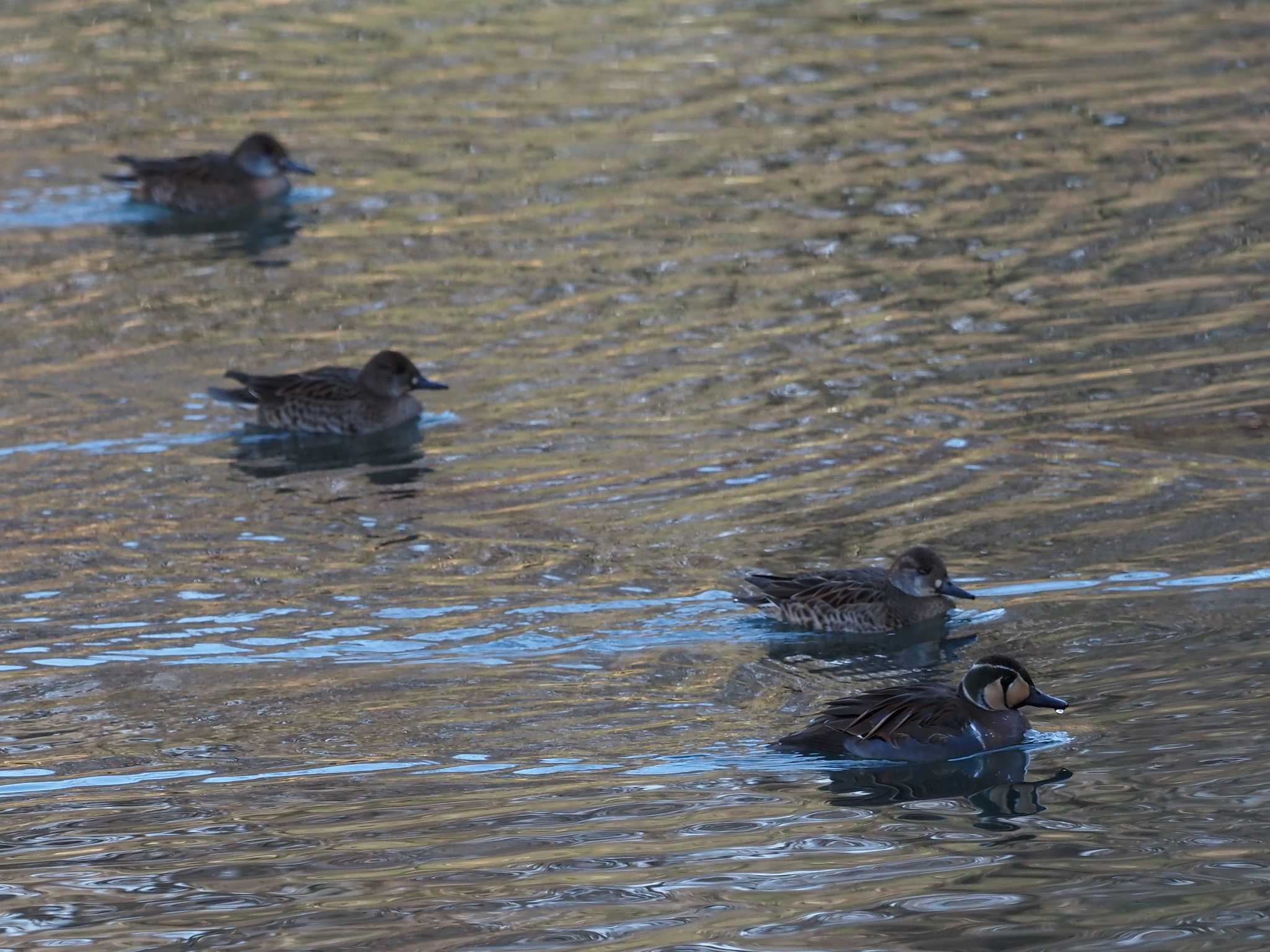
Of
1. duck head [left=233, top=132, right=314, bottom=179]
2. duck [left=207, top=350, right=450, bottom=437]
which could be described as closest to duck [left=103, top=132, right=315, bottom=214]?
duck head [left=233, top=132, right=314, bottom=179]

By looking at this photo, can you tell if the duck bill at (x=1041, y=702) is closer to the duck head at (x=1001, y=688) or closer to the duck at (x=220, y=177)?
the duck head at (x=1001, y=688)

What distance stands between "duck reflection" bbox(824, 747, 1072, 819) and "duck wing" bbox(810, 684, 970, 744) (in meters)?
0.16

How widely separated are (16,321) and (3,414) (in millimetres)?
2244

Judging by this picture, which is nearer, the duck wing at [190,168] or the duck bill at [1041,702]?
the duck bill at [1041,702]

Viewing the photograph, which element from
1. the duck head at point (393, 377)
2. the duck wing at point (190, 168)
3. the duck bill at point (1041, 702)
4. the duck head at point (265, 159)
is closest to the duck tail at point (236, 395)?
the duck head at point (393, 377)

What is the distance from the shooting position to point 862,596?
1070 centimetres

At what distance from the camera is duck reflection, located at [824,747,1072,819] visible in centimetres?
848

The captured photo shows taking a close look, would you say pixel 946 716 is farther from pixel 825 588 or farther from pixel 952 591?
pixel 825 588

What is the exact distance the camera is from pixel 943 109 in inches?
818

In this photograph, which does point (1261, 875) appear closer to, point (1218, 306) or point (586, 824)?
point (586, 824)

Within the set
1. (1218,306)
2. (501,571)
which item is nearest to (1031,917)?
(501,571)

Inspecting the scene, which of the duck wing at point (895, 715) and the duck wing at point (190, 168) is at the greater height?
the duck wing at point (190, 168)

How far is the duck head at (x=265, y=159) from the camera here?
19797 millimetres

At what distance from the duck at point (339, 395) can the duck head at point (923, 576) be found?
4.61 meters
